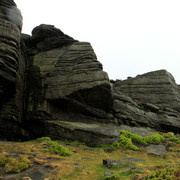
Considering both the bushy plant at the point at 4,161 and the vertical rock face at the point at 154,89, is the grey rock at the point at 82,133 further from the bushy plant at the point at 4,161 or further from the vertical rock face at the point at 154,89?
the vertical rock face at the point at 154,89

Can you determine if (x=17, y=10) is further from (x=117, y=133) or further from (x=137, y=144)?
(x=137, y=144)

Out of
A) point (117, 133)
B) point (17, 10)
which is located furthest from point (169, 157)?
point (17, 10)

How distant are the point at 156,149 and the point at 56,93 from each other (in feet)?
39.9

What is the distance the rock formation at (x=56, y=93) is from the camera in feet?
60.0

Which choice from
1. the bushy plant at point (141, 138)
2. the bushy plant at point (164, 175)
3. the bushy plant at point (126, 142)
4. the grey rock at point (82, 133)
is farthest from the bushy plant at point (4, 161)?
the bushy plant at point (141, 138)

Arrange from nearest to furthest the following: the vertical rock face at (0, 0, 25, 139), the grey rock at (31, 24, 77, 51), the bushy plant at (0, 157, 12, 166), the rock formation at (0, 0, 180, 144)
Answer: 1. the bushy plant at (0, 157, 12, 166)
2. the vertical rock face at (0, 0, 25, 139)
3. the rock formation at (0, 0, 180, 144)
4. the grey rock at (31, 24, 77, 51)

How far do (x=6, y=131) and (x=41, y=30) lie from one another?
52.1 ft

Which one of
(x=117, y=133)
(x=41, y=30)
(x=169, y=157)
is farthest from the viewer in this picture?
(x=41, y=30)

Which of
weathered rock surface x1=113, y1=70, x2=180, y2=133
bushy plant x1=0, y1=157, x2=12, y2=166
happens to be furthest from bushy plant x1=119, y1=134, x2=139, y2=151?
bushy plant x1=0, y1=157, x2=12, y2=166

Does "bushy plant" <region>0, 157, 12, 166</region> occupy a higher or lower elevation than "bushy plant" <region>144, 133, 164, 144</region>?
higher

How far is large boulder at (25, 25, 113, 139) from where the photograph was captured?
20.4m

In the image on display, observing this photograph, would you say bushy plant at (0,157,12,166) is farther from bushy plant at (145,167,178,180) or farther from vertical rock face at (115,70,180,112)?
vertical rock face at (115,70,180,112)

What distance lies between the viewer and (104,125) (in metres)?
21.2

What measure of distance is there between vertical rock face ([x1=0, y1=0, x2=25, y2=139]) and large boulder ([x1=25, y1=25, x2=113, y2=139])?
1.50 metres
